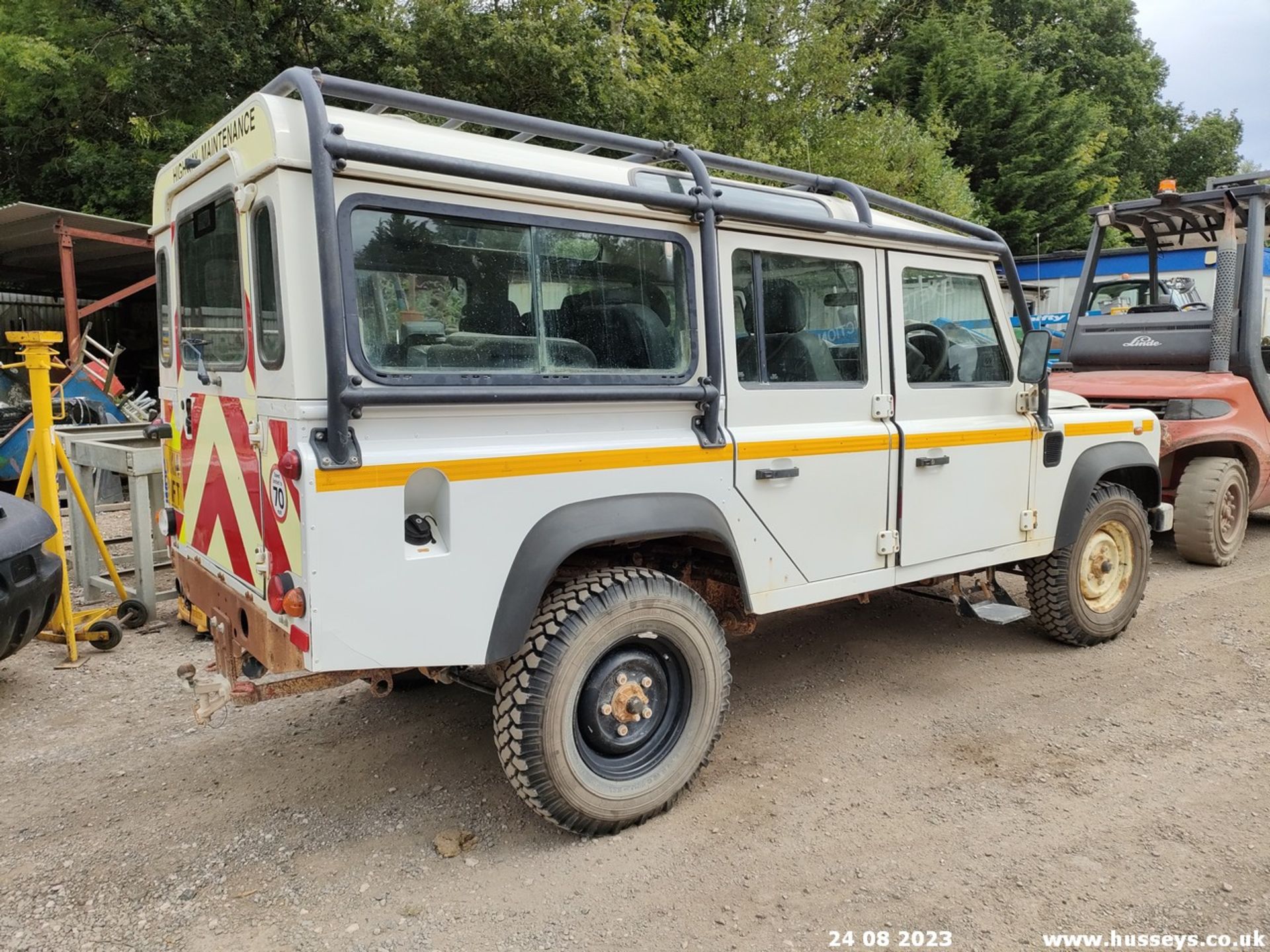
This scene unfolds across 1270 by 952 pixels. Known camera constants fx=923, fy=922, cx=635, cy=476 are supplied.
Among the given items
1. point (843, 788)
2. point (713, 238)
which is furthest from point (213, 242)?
point (843, 788)

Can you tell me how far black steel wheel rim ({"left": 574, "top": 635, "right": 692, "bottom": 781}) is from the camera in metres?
3.21

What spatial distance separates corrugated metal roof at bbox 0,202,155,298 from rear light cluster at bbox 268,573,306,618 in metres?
7.36

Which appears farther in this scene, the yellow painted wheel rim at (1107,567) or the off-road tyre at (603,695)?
the yellow painted wheel rim at (1107,567)

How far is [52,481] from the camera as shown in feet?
16.1

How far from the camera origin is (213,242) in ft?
10.7

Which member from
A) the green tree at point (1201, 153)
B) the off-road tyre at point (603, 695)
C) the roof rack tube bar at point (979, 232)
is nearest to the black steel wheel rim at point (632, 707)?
the off-road tyre at point (603, 695)

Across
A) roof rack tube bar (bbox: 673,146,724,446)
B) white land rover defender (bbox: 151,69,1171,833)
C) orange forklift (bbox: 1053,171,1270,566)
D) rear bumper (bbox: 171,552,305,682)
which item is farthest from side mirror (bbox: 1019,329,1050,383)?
rear bumper (bbox: 171,552,305,682)

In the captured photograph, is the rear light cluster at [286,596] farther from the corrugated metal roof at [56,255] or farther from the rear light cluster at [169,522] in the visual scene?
the corrugated metal roof at [56,255]

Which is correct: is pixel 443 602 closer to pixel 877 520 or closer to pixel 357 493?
pixel 357 493

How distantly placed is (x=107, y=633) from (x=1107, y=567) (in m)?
5.55

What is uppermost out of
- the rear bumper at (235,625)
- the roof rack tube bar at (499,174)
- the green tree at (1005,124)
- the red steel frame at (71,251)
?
the green tree at (1005,124)

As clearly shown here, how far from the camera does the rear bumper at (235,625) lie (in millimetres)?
2822

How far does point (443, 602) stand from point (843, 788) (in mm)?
1793

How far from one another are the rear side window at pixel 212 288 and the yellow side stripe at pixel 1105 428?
386 cm
